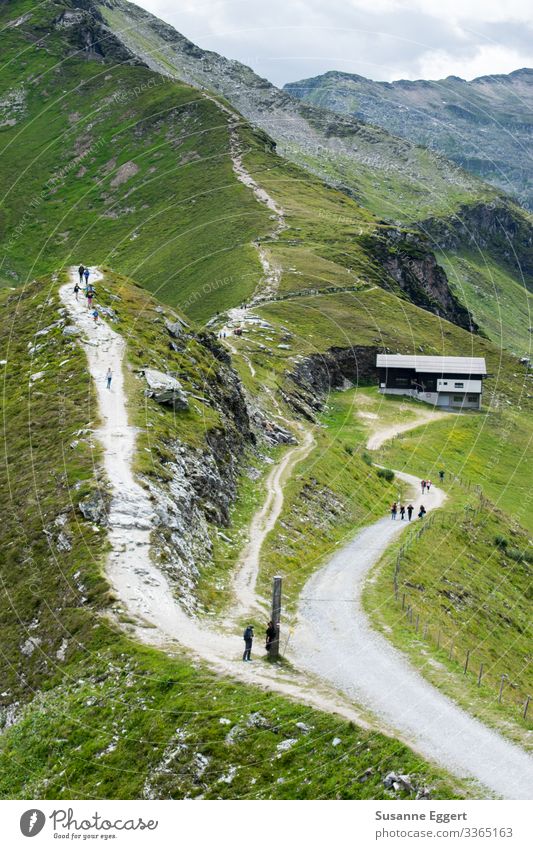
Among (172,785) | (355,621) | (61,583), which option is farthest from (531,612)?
(172,785)

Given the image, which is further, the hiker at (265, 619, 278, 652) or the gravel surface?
the hiker at (265, 619, 278, 652)

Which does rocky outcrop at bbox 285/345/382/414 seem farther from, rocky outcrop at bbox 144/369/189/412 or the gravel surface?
the gravel surface

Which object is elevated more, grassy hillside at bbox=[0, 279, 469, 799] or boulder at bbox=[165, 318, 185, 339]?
boulder at bbox=[165, 318, 185, 339]

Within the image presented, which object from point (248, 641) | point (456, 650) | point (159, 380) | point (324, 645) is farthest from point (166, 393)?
point (248, 641)

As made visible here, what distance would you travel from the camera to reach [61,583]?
4375 centimetres

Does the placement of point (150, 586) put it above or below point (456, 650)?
above

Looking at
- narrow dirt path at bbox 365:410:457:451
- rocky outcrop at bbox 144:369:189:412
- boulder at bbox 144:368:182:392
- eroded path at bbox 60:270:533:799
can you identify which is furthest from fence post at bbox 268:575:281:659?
narrow dirt path at bbox 365:410:457:451

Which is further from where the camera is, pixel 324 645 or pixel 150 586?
pixel 324 645

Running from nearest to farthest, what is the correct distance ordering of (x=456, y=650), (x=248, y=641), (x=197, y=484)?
(x=248, y=641)
(x=456, y=650)
(x=197, y=484)

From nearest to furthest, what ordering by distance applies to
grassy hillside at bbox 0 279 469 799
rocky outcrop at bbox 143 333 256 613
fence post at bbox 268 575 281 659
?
grassy hillside at bbox 0 279 469 799, fence post at bbox 268 575 281 659, rocky outcrop at bbox 143 333 256 613

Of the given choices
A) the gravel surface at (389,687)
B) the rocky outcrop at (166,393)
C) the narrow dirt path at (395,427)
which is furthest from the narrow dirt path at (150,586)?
the narrow dirt path at (395,427)

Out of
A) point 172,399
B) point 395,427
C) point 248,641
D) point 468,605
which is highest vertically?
point 172,399

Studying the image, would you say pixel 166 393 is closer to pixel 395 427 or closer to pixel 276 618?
pixel 276 618

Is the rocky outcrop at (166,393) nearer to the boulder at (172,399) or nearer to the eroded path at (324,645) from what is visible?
the boulder at (172,399)
